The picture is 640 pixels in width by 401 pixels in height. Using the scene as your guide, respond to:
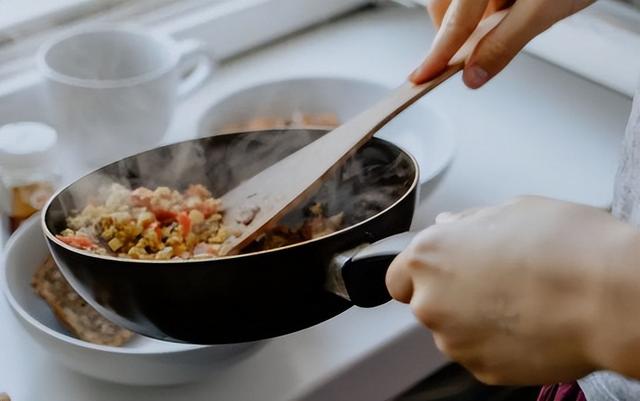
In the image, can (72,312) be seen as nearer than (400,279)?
No

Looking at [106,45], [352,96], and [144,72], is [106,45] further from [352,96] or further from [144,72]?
[352,96]

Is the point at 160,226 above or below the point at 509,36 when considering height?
below

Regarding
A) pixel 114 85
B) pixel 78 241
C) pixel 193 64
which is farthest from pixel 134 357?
pixel 193 64

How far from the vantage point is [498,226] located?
1.53 ft

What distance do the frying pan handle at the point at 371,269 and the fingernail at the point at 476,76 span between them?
202 millimetres

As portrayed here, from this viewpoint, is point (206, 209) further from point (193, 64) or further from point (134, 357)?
point (193, 64)

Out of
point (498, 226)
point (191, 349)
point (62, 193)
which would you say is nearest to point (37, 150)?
point (62, 193)

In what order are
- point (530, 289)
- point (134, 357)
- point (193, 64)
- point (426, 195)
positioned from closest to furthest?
point (530, 289)
point (134, 357)
point (426, 195)
point (193, 64)

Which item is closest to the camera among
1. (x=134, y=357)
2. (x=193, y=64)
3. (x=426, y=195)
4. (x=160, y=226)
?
(x=134, y=357)

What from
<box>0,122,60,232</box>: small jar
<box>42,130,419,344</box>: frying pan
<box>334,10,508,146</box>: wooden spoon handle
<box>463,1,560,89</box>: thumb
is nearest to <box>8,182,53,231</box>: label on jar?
<box>0,122,60,232</box>: small jar

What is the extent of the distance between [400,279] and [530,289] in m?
0.07

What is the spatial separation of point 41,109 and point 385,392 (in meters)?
0.47

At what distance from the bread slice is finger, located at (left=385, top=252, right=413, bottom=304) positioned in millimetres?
278

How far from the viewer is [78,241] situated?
2.02 ft
